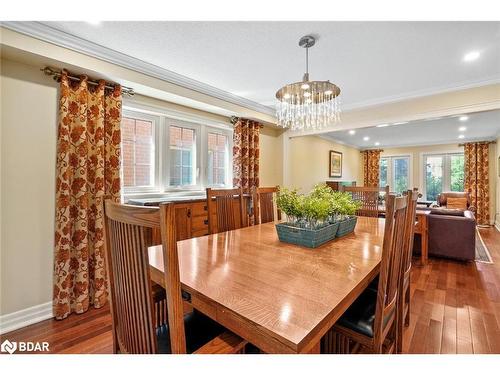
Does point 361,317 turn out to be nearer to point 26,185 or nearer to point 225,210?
point 225,210

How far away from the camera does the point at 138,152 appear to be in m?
2.94

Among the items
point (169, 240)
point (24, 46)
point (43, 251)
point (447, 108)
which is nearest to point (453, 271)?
point (447, 108)

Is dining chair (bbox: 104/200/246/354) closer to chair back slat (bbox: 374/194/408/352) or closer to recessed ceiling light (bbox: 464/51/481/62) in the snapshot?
chair back slat (bbox: 374/194/408/352)

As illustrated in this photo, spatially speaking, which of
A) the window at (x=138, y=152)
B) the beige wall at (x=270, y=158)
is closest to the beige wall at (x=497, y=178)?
the beige wall at (x=270, y=158)

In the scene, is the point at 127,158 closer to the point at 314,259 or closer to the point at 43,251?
the point at 43,251

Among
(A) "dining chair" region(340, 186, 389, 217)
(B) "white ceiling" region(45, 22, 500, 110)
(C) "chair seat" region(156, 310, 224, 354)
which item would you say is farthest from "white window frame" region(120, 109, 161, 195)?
(A) "dining chair" region(340, 186, 389, 217)

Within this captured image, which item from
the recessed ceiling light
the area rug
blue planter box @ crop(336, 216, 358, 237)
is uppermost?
the recessed ceiling light

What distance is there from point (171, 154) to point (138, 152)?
16.6 inches

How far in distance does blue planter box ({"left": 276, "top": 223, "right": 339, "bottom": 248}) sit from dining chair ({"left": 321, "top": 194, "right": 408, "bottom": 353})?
0.38 m

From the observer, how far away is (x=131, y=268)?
80 centimetres

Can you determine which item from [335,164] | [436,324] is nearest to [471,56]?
[436,324]

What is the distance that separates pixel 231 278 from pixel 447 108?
3.42m

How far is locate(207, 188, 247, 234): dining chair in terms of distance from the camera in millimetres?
2064

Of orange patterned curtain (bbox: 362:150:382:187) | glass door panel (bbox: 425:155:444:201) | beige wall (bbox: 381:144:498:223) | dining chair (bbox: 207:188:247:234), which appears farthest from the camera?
orange patterned curtain (bbox: 362:150:382:187)
